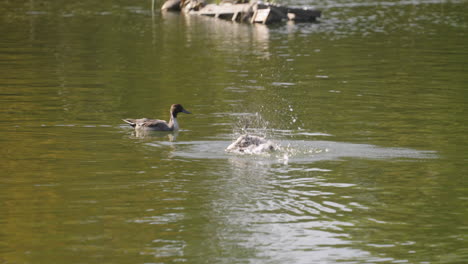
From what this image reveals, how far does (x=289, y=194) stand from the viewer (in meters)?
14.4

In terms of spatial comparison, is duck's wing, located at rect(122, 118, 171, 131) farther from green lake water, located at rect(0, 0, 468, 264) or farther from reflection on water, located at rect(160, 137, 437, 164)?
reflection on water, located at rect(160, 137, 437, 164)

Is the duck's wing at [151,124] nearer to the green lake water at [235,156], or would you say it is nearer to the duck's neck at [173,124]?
the duck's neck at [173,124]

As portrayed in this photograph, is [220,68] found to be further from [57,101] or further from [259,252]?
[259,252]

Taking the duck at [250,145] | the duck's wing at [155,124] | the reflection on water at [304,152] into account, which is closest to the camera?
the reflection on water at [304,152]

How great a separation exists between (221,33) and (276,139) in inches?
1034

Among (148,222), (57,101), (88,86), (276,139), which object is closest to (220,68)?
(88,86)

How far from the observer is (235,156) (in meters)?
17.2

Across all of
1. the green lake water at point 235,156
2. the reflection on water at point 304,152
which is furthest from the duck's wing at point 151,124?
the reflection on water at point 304,152

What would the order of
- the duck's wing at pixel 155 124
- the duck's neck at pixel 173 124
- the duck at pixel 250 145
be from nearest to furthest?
the duck at pixel 250 145, the duck's wing at pixel 155 124, the duck's neck at pixel 173 124

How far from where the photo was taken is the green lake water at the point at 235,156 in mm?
12180

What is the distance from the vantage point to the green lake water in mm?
12180

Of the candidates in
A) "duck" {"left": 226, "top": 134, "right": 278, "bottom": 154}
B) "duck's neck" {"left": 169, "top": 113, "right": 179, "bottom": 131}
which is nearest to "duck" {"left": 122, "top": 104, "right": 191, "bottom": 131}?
"duck's neck" {"left": 169, "top": 113, "right": 179, "bottom": 131}

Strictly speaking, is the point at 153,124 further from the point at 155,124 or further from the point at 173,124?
the point at 173,124

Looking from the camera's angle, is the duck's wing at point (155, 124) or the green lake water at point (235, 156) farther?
the duck's wing at point (155, 124)
